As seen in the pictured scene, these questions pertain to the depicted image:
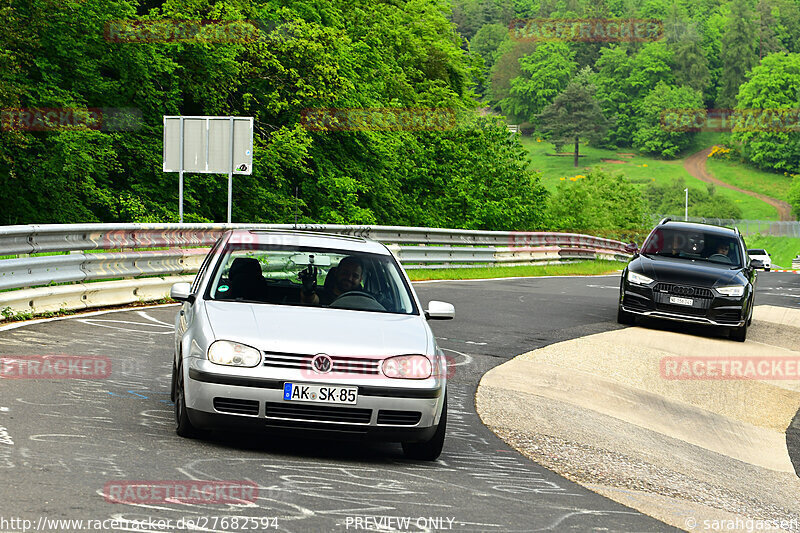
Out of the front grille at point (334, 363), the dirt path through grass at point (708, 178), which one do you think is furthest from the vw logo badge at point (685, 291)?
the dirt path through grass at point (708, 178)

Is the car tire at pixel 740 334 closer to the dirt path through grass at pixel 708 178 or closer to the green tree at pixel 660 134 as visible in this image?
the dirt path through grass at pixel 708 178

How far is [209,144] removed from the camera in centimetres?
2561

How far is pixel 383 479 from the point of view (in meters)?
6.40

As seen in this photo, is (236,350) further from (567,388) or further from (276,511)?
(567,388)

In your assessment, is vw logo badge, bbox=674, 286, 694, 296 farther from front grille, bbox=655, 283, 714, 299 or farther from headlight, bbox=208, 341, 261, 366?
headlight, bbox=208, 341, 261, 366

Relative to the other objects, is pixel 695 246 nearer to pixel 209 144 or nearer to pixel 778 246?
pixel 209 144

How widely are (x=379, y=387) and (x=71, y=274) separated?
7.95 metres

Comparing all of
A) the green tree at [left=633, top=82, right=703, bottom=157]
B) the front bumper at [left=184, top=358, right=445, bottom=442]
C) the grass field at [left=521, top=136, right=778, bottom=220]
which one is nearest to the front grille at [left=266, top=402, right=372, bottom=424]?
the front bumper at [left=184, top=358, right=445, bottom=442]

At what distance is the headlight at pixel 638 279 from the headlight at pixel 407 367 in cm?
1027

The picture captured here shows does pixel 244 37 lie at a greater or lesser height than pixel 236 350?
greater

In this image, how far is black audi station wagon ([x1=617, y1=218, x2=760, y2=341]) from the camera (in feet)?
53.3

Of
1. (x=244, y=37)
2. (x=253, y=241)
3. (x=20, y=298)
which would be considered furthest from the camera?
(x=244, y=37)

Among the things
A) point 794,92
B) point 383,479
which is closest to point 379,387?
point 383,479

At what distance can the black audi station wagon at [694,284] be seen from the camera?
16234mm
